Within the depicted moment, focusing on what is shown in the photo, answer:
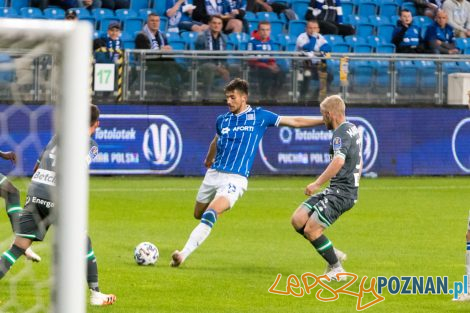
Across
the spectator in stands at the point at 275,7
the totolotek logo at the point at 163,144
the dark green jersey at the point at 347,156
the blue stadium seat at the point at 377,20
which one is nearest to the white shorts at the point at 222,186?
the dark green jersey at the point at 347,156

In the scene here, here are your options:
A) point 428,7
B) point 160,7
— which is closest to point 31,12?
point 160,7

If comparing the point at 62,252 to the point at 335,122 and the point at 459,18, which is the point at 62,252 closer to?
the point at 335,122

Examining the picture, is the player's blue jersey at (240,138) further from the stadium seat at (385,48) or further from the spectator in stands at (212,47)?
the stadium seat at (385,48)

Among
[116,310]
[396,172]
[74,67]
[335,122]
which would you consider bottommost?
[396,172]

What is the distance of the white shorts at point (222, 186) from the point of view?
11.1m

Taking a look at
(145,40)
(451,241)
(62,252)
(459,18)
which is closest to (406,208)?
(451,241)

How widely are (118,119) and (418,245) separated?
8.19m

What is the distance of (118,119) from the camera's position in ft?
64.1

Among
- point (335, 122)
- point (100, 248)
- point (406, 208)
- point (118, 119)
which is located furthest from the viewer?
point (118, 119)

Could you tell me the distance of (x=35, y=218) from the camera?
881cm

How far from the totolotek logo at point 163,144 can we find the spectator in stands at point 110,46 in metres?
1.37

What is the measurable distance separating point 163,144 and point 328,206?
32.7ft

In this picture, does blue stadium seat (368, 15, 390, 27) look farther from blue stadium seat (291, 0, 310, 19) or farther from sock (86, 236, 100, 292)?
sock (86, 236, 100, 292)

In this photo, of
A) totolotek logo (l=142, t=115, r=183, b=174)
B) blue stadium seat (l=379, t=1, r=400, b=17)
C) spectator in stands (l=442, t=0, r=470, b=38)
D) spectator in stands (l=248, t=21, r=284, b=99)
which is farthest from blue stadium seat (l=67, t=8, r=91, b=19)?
spectator in stands (l=442, t=0, r=470, b=38)
